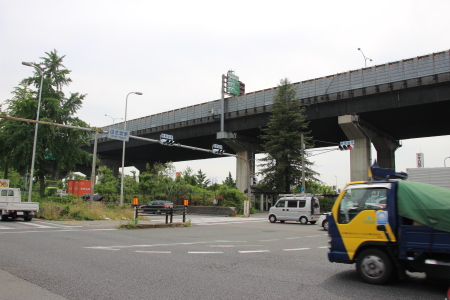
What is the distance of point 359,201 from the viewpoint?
7.07 meters

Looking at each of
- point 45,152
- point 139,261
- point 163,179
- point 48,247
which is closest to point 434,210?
point 139,261

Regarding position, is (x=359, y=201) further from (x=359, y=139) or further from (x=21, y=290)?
(x=359, y=139)

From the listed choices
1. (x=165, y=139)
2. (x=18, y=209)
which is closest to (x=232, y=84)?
(x=165, y=139)

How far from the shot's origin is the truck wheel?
6.54 metres

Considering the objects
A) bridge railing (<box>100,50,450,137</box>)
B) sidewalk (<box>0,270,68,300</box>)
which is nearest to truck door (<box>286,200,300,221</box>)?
bridge railing (<box>100,50,450,137</box>)

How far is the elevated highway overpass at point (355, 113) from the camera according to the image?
32.1m

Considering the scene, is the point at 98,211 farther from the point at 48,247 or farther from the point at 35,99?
the point at 35,99

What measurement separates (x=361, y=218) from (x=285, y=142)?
114 ft

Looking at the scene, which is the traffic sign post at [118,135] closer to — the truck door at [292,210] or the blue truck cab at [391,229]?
the truck door at [292,210]

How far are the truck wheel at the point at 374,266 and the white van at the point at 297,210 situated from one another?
59.5ft

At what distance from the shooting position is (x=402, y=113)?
119ft

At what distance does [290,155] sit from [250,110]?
798 cm

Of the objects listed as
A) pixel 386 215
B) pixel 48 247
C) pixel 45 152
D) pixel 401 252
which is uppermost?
pixel 45 152

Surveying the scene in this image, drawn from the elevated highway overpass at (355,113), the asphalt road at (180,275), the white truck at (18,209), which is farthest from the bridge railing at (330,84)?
the white truck at (18,209)
